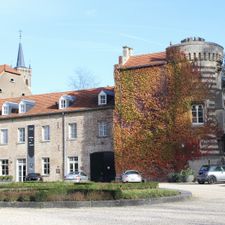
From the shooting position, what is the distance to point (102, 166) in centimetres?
4731

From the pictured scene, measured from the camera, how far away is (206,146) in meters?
43.4

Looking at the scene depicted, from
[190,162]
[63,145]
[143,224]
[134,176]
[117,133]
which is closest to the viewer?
[143,224]

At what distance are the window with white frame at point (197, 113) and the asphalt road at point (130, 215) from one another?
25259 mm

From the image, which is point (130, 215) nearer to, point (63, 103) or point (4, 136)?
point (63, 103)

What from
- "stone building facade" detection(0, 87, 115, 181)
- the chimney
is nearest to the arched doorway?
"stone building facade" detection(0, 87, 115, 181)

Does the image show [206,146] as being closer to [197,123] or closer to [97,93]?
[197,123]

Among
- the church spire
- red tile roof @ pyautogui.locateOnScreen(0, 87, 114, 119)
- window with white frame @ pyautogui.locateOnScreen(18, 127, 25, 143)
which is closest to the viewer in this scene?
red tile roof @ pyautogui.locateOnScreen(0, 87, 114, 119)

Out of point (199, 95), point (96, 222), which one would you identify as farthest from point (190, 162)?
point (96, 222)

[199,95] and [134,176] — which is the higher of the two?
[199,95]

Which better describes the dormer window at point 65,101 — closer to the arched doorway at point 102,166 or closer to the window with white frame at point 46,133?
the window with white frame at point 46,133

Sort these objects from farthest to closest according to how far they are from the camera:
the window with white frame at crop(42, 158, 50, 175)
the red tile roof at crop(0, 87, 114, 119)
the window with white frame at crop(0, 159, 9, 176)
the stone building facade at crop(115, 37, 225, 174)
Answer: the window with white frame at crop(0, 159, 9, 176)
the window with white frame at crop(42, 158, 50, 175)
the red tile roof at crop(0, 87, 114, 119)
the stone building facade at crop(115, 37, 225, 174)

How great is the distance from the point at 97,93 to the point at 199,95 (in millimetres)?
12369

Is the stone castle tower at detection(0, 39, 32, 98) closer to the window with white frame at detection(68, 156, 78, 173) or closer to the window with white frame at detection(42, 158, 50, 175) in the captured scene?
the window with white frame at detection(42, 158, 50, 175)

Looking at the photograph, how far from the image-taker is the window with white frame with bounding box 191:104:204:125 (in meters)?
44.2
